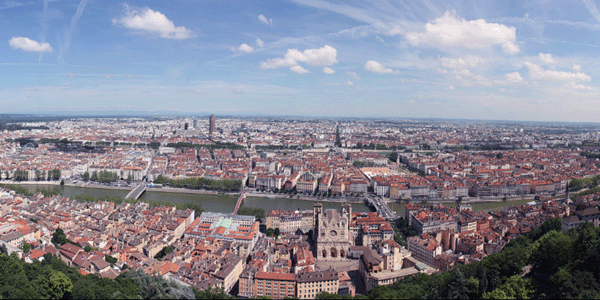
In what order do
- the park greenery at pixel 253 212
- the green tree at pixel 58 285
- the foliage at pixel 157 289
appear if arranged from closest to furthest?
the green tree at pixel 58 285, the foliage at pixel 157 289, the park greenery at pixel 253 212

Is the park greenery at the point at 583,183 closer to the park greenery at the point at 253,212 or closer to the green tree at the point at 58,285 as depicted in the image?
the park greenery at the point at 253,212

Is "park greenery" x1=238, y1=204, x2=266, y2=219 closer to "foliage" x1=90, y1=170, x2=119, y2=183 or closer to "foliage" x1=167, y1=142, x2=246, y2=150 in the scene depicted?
"foliage" x1=90, y1=170, x2=119, y2=183

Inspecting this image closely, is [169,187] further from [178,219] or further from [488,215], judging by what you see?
[488,215]

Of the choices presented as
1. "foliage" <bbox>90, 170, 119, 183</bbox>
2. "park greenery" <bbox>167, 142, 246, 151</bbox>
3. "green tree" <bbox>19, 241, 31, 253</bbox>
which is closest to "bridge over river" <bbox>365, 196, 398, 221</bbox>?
"green tree" <bbox>19, 241, 31, 253</bbox>

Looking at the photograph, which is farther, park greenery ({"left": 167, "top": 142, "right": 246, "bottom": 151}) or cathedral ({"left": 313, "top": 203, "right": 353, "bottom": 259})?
park greenery ({"left": 167, "top": 142, "right": 246, "bottom": 151})

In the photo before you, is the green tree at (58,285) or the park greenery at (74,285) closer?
the park greenery at (74,285)

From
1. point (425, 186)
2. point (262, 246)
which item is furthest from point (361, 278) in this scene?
point (425, 186)

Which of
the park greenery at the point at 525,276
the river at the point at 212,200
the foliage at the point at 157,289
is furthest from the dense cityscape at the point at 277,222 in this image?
the park greenery at the point at 525,276
